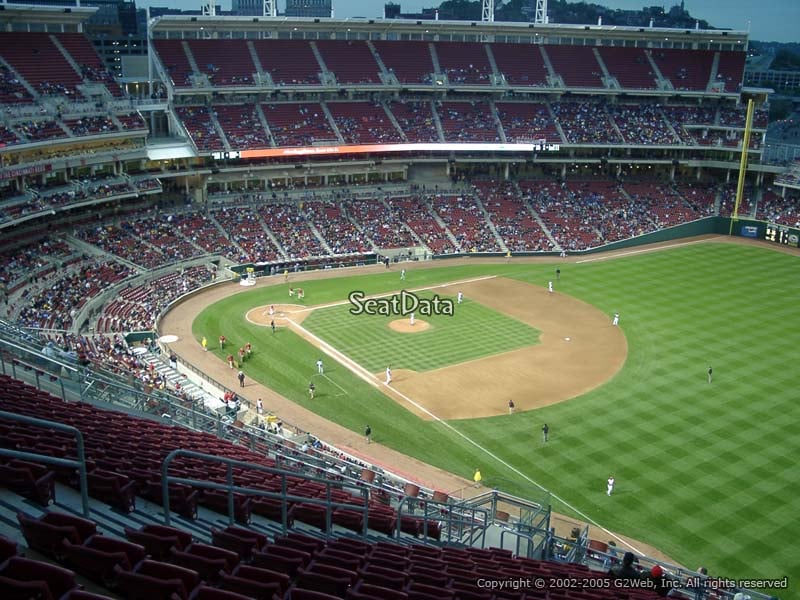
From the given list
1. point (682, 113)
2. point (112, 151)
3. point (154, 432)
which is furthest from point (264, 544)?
point (682, 113)

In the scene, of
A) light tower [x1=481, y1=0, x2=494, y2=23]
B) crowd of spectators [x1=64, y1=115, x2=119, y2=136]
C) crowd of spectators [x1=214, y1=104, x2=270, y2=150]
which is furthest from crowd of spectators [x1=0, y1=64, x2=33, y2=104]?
light tower [x1=481, y1=0, x2=494, y2=23]

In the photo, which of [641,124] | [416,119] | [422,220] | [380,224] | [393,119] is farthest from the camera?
[641,124]

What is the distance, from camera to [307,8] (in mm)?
163375

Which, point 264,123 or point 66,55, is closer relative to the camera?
point 66,55

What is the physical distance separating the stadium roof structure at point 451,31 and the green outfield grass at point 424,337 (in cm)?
3340

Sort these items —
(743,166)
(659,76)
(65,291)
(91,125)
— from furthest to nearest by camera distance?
(659,76) → (743,166) → (91,125) → (65,291)

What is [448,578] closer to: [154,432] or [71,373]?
[154,432]

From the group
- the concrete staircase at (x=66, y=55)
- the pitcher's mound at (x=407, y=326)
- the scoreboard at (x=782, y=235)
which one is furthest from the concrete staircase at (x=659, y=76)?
the concrete staircase at (x=66, y=55)

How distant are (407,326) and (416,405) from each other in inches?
460

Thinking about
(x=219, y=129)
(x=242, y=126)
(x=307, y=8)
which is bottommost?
(x=219, y=129)

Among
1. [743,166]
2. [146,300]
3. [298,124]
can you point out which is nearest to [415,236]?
[298,124]

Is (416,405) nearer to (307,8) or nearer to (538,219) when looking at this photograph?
(538,219)

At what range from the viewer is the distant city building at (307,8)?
520 ft

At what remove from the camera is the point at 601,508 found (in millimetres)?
28938
